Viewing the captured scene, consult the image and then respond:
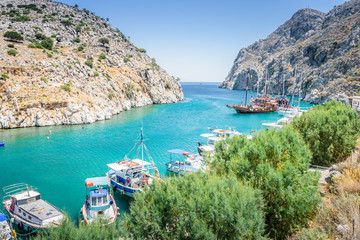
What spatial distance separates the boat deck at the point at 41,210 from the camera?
16219 mm

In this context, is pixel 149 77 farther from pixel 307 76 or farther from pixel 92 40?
pixel 307 76

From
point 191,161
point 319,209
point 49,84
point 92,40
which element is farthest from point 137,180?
point 92,40

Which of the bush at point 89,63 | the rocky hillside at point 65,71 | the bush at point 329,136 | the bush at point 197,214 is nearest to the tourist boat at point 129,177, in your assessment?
the bush at point 197,214

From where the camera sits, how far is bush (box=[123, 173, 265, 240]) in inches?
321

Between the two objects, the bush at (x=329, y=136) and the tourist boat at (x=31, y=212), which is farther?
the bush at (x=329, y=136)

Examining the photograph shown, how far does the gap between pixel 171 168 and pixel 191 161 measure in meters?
2.52

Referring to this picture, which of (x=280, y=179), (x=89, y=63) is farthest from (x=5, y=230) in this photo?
(x=89, y=63)

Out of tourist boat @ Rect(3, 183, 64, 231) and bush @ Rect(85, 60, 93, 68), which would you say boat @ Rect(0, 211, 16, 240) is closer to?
tourist boat @ Rect(3, 183, 64, 231)

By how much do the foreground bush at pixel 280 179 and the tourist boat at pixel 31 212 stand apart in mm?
12216

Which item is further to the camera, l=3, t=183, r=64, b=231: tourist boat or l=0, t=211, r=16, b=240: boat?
l=3, t=183, r=64, b=231: tourist boat

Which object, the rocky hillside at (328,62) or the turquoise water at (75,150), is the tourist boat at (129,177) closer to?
the turquoise water at (75,150)

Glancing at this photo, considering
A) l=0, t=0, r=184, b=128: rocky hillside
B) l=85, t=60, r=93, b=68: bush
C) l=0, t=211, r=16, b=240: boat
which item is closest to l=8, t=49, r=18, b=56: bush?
l=0, t=0, r=184, b=128: rocky hillside

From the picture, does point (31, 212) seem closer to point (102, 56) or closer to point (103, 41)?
point (102, 56)

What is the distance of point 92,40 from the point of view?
93.2m
